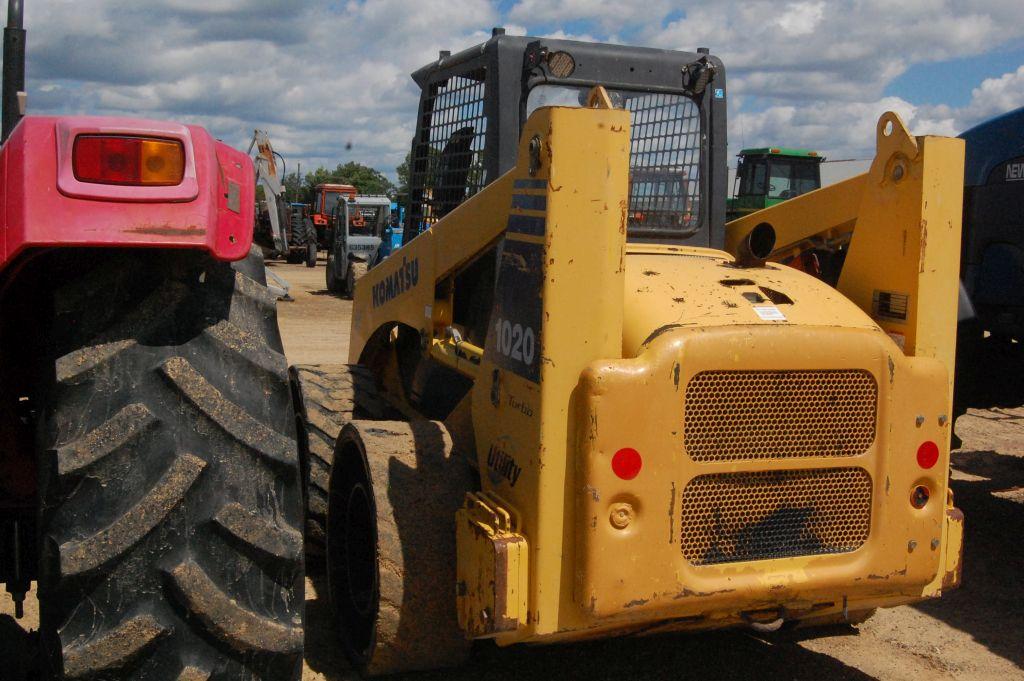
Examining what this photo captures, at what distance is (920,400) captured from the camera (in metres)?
2.99

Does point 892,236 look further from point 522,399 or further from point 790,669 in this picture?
point 790,669

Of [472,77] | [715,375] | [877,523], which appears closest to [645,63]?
[472,77]

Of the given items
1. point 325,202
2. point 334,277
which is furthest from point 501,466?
point 325,202

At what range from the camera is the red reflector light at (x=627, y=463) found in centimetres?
272

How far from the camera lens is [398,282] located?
176 inches

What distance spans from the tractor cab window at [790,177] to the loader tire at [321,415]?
19714 millimetres

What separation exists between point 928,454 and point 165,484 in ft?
6.95

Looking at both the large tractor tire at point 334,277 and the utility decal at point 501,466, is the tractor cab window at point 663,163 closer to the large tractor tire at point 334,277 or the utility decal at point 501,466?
the utility decal at point 501,466

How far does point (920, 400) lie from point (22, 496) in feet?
8.12

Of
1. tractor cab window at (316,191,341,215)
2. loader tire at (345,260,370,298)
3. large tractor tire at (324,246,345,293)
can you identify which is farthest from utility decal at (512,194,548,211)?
tractor cab window at (316,191,341,215)

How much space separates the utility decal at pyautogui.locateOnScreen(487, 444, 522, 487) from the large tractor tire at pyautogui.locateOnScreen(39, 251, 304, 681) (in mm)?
782

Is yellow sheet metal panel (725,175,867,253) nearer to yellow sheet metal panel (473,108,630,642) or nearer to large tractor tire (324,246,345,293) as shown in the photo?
yellow sheet metal panel (473,108,630,642)

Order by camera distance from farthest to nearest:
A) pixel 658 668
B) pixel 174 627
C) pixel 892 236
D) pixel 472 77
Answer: pixel 472 77 → pixel 658 668 → pixel 892 236 → pixel 174 627

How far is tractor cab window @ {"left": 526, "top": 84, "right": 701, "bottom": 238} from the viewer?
416 cm
